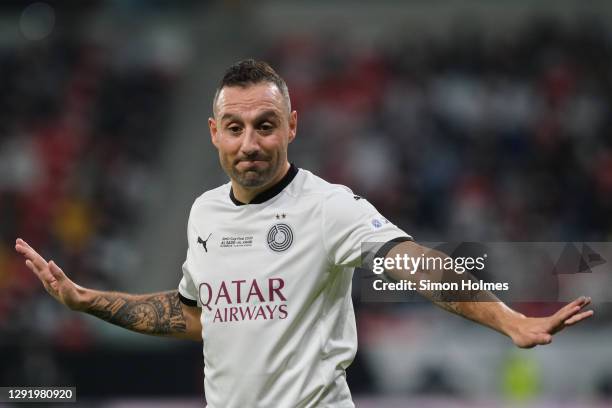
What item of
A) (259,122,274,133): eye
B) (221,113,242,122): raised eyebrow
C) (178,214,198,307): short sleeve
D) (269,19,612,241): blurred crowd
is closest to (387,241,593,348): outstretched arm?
(259,122,274,133): eye

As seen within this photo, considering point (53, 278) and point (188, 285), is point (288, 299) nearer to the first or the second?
point (188, 285)

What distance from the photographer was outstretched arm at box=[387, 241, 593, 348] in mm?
3342

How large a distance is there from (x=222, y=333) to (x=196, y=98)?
10949 mm

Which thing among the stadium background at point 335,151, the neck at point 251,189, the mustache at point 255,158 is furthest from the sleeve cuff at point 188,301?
the stadium background at point 335,151

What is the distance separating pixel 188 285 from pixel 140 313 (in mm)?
267

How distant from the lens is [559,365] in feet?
32.2

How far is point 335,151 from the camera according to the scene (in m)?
12.9

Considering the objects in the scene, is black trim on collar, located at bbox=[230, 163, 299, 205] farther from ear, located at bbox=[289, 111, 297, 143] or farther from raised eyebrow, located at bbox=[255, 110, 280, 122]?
raised eyebrow, located at bbox=[255, 110, 280, 122]

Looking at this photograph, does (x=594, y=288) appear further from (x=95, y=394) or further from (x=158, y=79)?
(x=158, y=79)

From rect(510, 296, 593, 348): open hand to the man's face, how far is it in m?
1.18

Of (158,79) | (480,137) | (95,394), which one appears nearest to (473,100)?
(480,137)

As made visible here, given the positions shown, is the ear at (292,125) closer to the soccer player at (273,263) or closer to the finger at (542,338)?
the soccer player at (273,263)

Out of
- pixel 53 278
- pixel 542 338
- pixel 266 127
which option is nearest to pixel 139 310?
pixel 53 278

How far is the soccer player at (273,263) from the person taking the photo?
3.86 meters
